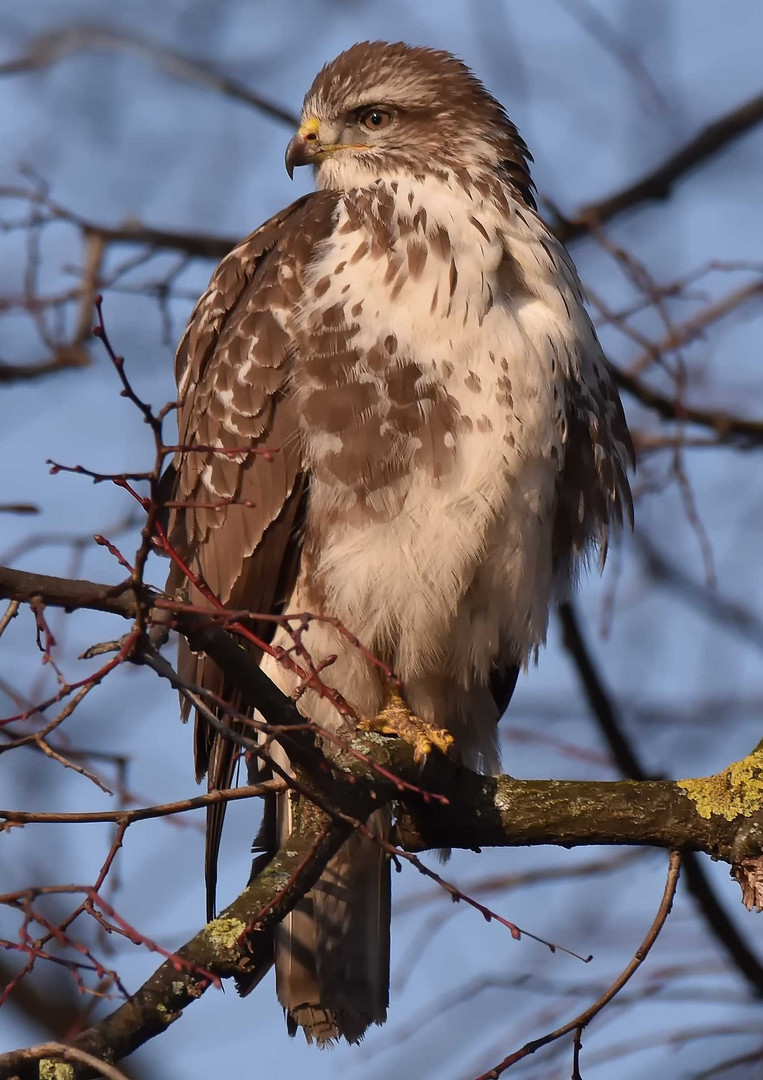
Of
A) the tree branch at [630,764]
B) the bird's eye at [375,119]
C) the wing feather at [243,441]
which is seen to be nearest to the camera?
the wing feather at [243,441]

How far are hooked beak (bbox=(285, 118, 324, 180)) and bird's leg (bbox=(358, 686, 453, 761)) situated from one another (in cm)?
172

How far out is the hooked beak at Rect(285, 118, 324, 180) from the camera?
4633 mm

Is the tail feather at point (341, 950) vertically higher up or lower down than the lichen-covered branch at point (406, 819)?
higher up

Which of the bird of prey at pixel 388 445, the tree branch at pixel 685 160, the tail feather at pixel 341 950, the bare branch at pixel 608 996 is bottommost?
the bare branch at pixel 608 996

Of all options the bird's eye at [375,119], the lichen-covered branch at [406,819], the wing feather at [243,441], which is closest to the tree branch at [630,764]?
the wing feather at [243,441]

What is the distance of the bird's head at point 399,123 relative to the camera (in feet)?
14.6

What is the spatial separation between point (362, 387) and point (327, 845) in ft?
3.96

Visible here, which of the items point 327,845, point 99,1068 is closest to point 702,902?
point 327,845

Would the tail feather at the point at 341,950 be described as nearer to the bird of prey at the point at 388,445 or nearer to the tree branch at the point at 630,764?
the bird of prey at the point at 388,445

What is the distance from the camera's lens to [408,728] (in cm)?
388

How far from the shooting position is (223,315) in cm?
438

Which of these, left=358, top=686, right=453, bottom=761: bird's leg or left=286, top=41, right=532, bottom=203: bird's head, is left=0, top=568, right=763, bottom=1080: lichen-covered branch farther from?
left=286, top=41, right=532, bottom=203: bird's head

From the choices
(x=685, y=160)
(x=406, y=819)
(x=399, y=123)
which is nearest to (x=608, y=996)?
(x=406, y=819)

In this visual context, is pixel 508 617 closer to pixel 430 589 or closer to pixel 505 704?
pixel 430 589
